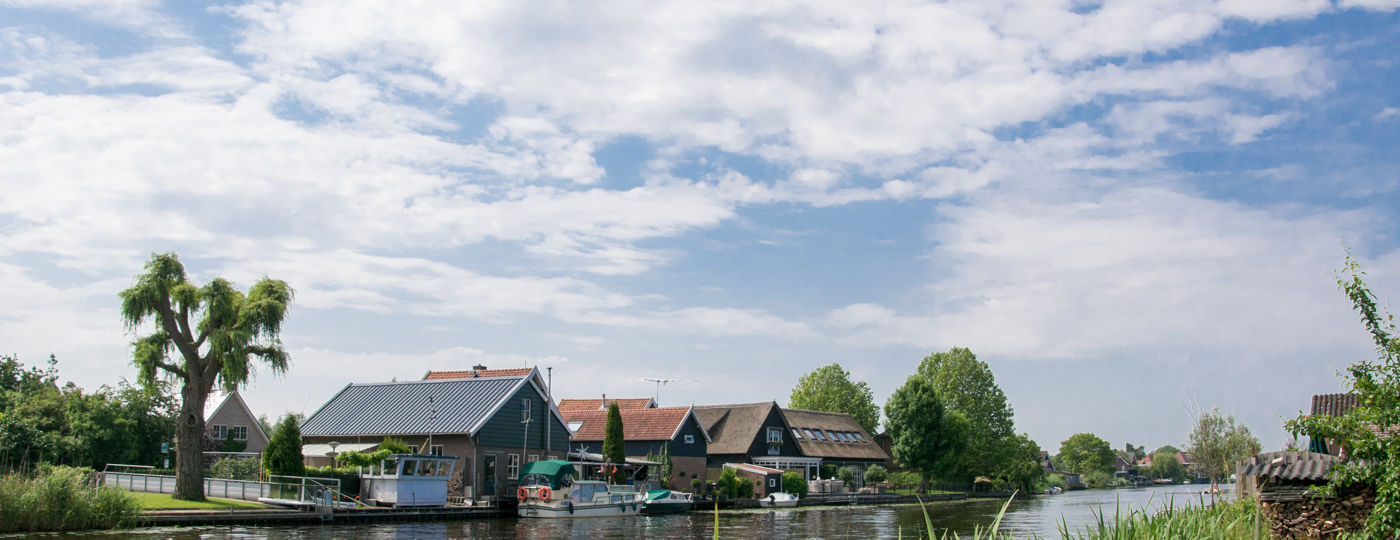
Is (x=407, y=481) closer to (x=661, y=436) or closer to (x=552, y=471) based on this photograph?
(x=552, y=471)

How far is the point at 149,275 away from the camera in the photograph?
34.5m

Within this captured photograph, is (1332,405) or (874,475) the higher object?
(1332,405)

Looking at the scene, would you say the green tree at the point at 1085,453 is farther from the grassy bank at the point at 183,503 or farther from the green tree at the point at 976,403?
the grassy bank at the point at 183,503

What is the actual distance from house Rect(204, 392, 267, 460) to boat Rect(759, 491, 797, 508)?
2917 cm

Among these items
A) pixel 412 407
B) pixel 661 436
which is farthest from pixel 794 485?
pixel 412 407

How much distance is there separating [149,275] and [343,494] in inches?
391

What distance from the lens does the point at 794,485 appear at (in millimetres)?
54438

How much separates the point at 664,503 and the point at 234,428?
29959 mm

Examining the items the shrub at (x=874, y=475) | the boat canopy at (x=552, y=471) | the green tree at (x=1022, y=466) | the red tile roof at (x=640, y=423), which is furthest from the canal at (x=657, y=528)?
the green tree at (x=1022, y=466)

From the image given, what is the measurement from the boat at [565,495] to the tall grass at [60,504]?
47.9 ft

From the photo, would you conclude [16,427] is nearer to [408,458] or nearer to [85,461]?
[85,461]

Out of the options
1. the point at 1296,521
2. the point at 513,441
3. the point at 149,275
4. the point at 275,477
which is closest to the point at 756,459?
the point at 513,441

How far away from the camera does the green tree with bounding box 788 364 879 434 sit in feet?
277

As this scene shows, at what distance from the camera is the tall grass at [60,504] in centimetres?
2498
